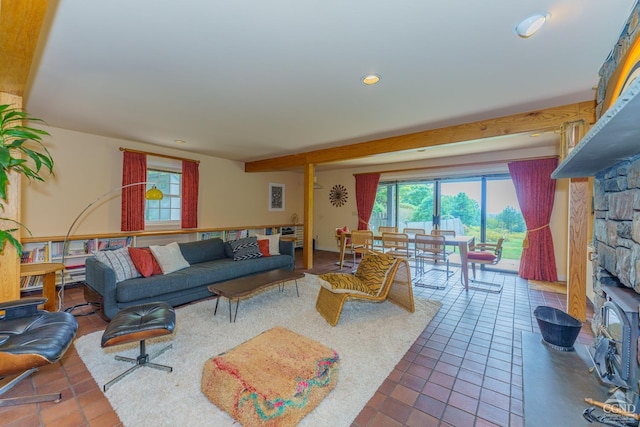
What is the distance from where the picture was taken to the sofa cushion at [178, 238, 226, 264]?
4027 millimetres

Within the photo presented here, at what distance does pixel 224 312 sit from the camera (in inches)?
125

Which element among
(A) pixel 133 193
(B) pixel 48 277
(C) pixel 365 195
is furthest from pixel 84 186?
(C) pixel 365 195

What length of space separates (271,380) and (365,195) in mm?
5838

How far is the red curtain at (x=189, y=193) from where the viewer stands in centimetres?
538

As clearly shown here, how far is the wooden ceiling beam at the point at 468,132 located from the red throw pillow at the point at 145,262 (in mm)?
3213

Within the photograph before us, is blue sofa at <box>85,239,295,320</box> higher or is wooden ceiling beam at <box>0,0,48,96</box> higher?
wooden ceiling beam at <box>0,0,48,96</box>

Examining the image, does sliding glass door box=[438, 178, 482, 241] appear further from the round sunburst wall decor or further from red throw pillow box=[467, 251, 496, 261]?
the round sunburst wall decor

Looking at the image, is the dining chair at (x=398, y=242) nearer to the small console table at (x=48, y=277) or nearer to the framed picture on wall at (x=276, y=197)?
the framed picture on wall at (x=276, y=197)

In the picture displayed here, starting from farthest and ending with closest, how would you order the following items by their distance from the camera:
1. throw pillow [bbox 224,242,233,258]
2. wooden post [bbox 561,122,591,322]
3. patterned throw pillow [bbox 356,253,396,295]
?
throw pillow [bbox 224,242,233,258] → patterned throw pillow [bbox 356,253,396,295] → wooden post [bbox 561,122,591,322]

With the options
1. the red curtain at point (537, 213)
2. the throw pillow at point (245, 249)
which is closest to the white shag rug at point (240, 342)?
the throw pillow at point (245, 249)

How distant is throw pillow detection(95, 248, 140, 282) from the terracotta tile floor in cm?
54

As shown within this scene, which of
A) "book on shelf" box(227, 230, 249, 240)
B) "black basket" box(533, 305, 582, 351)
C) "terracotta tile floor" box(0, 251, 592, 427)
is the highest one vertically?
"book on shelf" box(227, 230, 249, 240)

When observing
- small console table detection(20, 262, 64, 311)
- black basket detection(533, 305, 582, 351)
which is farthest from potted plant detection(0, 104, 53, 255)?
black basket detection(533, 305, 582, 351)

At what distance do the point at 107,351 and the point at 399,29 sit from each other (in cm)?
347
